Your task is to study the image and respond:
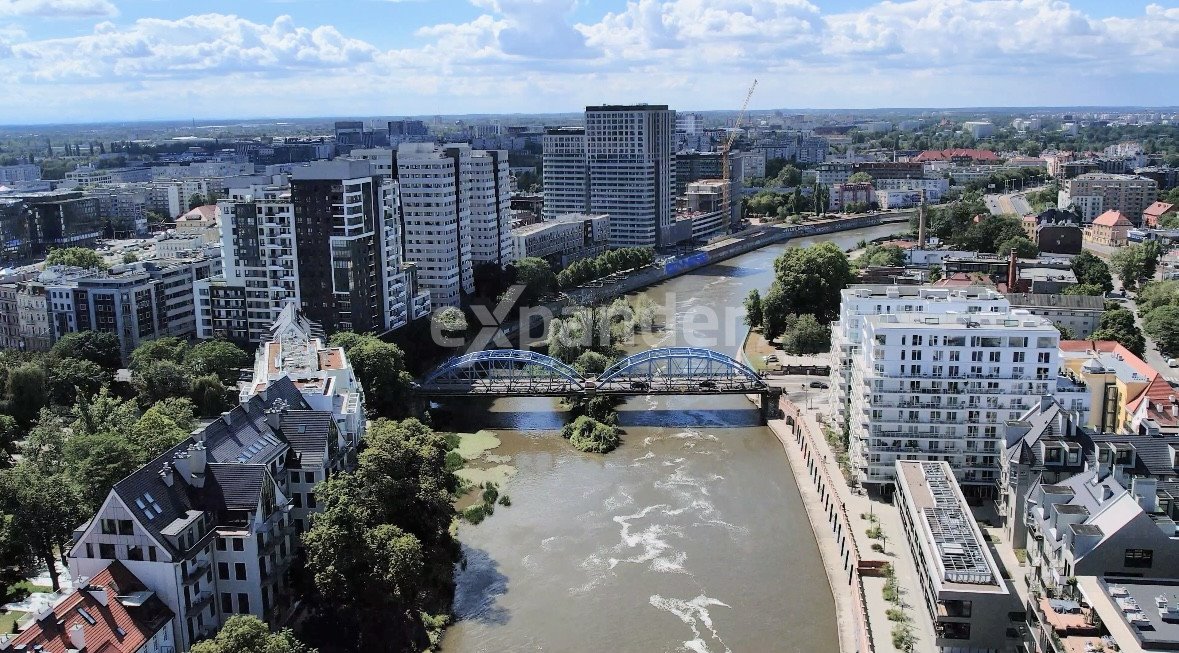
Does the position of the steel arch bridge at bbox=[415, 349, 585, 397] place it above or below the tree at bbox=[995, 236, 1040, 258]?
below

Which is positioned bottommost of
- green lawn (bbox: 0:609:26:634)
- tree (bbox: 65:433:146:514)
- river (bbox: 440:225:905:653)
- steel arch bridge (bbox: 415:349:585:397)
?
river (bbox: 440:225:905:653)

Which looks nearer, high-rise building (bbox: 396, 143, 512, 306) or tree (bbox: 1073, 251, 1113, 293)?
high-rise building (bbox: 396, 143, 512, 306)

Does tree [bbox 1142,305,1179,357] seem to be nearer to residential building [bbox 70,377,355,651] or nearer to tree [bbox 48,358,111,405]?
residential building [bbox 70,377,355,651]

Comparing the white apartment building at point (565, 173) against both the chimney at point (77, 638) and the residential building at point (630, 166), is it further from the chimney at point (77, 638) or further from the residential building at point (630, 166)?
the chimney at point (77, 638)

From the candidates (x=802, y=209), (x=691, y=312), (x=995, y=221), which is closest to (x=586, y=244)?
(x=691, y=312)

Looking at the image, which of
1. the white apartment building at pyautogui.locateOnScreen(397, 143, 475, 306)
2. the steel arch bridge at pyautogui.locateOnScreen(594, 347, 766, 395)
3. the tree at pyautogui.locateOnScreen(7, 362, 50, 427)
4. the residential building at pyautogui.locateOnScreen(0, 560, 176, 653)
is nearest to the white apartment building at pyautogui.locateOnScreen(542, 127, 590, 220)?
the white apartment building at pyautogui.locateOnScreen(397, 143, 475, 306)

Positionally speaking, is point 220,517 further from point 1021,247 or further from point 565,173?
point 565,173

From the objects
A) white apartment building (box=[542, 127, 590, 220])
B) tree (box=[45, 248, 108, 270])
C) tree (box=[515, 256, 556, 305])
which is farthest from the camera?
white apartment building (box=[542, 127, 590, 220])

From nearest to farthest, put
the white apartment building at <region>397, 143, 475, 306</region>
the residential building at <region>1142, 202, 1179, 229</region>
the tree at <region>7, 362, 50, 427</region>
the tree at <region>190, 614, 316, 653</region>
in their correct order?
the tree at <region>190, 614, 316, 653</region>, the tree at <region>7, 362, 50, 427</region>, the white apartment building at <region>397, 143, 475, 306</region>, the residential building at <region>1142, 202, 1179, 229</region>
